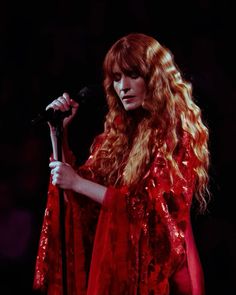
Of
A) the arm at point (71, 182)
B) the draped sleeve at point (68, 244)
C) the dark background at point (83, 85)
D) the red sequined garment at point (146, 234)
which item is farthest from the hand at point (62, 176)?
the dark background at point (83, 85)

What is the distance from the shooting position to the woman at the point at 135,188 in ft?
5.08

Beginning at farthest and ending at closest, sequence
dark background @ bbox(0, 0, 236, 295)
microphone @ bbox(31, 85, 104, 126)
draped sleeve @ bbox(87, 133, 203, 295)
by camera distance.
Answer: dark background @ bbox(0, 0, 236, 295), draped sleeve @ bbox(87, 133, 203, 295), microphone @ bbox(31, 85, 104, 126)

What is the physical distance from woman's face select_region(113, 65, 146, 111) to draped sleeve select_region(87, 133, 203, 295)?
0.76ft

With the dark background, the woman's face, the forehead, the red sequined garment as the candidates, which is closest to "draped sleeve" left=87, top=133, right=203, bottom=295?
the red sequined garment

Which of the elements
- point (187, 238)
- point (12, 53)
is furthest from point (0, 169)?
point (187, 238)

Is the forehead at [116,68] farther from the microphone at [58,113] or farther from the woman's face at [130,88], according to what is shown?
the microphone at [58,113]

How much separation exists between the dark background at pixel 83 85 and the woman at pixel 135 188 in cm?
17

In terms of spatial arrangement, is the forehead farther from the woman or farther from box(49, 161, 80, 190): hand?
box(49, 161, 80, 190): hand

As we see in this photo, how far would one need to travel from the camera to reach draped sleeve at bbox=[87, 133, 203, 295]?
5.06ft

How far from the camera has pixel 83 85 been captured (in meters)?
2.09

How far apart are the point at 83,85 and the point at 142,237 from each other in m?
0.76

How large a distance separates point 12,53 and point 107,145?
0.64 m

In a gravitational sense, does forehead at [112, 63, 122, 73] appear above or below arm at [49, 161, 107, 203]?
above

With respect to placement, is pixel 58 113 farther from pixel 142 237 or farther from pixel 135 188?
pixel 142 237
